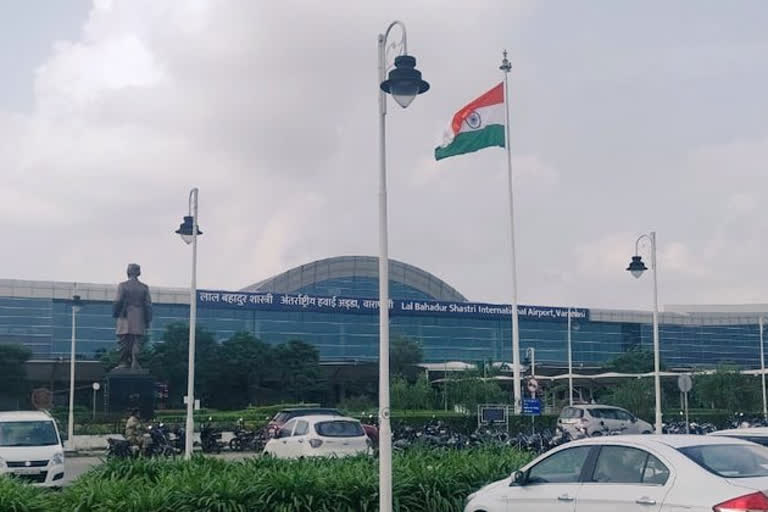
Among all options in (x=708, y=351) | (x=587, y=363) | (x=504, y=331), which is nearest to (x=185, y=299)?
(x=504, y=331)

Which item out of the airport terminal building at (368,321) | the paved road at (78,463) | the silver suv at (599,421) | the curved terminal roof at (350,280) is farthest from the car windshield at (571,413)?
the curved terminal roof at (350,280)

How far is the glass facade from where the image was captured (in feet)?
239

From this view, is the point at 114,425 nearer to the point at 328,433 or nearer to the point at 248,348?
the point at 328,433

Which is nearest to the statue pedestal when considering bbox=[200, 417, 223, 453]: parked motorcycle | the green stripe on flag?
bbox=[200, 417, 223, 453]: parked motorcycle

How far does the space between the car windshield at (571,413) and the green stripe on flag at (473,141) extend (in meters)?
11.0

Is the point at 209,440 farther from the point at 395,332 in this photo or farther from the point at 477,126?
the point at 395,332

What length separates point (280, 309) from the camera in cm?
7819

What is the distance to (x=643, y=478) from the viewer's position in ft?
30.0

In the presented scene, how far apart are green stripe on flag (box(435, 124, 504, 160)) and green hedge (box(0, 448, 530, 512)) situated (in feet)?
47.7

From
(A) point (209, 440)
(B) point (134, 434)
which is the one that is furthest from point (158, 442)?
(A) point (209, 440)

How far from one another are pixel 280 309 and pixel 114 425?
40.0 m

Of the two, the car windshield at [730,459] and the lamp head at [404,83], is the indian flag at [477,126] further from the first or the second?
the car windshield at [730,459]

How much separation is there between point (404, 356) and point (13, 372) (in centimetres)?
2776

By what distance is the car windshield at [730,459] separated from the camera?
28.9 feet
